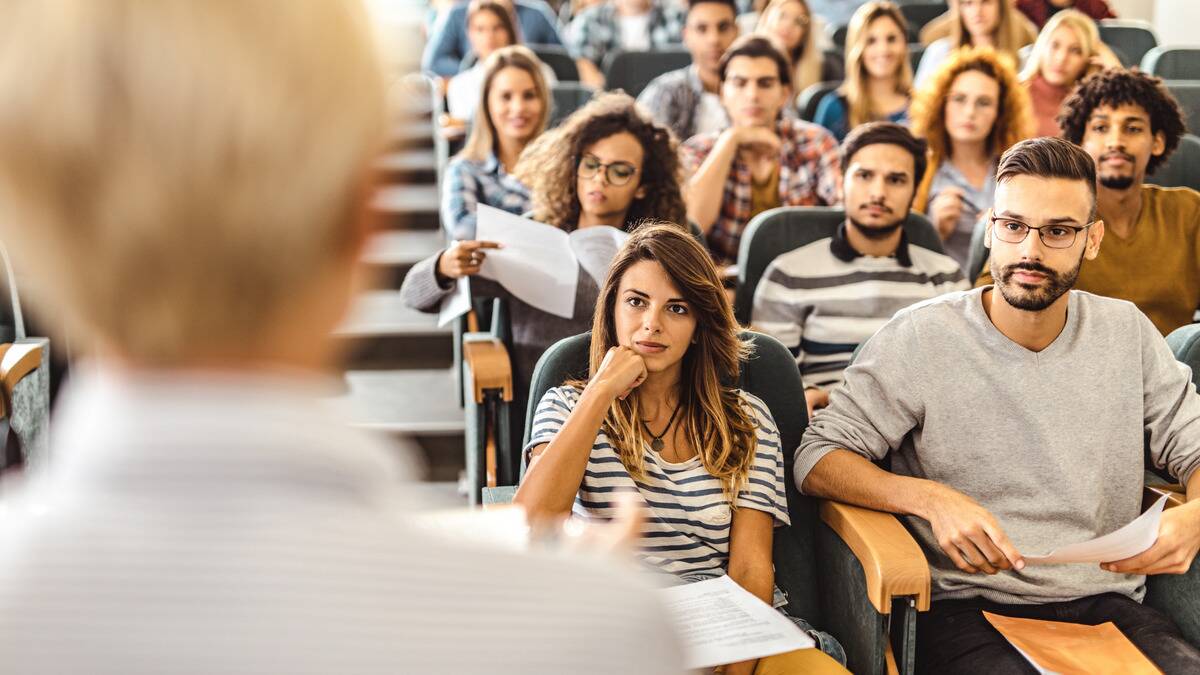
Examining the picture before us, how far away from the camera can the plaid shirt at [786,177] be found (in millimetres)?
3158

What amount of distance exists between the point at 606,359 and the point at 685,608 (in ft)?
1.34

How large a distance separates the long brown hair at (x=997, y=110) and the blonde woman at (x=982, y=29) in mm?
952

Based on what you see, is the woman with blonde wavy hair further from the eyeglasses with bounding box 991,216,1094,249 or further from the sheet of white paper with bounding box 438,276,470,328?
the sheet of white paper with bounding box 438,276,470,328

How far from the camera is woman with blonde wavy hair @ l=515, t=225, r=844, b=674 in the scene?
166 centimetres

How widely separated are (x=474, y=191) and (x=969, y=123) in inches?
55.3

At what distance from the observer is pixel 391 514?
45cm

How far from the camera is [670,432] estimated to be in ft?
5.81

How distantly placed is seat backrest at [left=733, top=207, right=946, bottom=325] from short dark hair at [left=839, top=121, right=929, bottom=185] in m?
0.13

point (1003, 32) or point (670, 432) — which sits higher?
point (1003, 32)

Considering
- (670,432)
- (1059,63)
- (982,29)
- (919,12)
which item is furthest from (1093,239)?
(919,12)

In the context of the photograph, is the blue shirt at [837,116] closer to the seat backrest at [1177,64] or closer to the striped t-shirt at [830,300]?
the seat backrest at [1177,64]

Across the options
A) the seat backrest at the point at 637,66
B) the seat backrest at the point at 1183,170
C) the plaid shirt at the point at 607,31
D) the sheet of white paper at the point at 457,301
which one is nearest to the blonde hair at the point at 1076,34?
the seat backrest at the point at 1183,170

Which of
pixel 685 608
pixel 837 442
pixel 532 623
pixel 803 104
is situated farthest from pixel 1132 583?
pixel 803 104

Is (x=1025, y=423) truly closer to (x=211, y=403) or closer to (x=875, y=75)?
(x=211, y=403)
